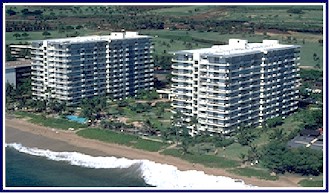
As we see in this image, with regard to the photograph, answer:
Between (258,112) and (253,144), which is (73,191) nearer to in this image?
(253,144)

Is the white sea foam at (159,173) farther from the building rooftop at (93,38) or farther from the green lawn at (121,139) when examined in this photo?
the building rooftop at (93,38)

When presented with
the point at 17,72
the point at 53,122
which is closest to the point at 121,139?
the point at 53,122

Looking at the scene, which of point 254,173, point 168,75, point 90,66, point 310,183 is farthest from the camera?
point 168,75

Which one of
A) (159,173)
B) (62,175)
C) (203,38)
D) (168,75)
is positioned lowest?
(62,175)

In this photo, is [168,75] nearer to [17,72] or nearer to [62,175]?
[17,72]

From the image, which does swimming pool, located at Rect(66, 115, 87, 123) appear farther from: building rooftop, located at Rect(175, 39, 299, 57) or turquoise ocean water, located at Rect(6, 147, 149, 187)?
building rooftop, located at Rect(175, 39, 299, 57)

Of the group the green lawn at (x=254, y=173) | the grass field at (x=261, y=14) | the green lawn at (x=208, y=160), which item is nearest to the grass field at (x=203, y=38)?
the grass field at (x=261, y=14)

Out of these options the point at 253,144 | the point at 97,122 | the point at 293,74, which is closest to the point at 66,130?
the point at 97,122
